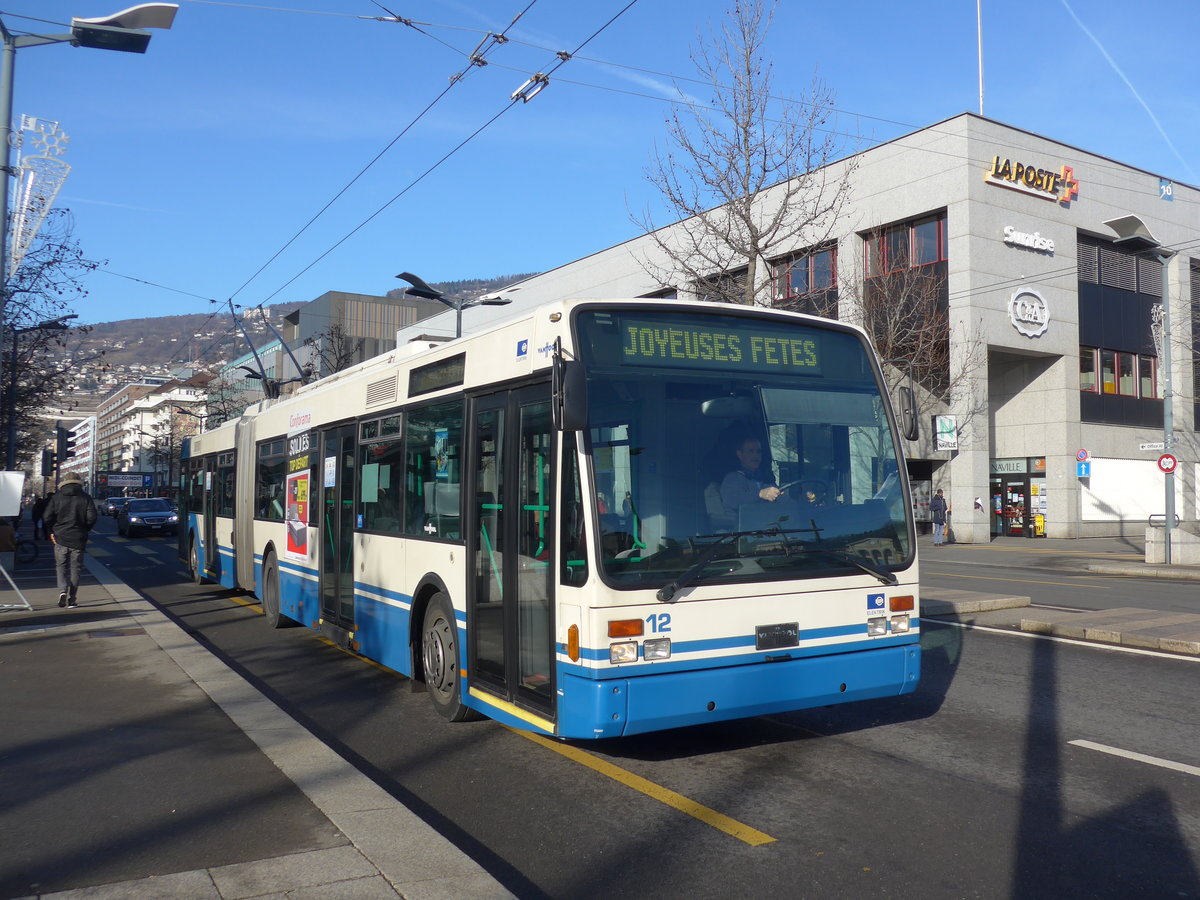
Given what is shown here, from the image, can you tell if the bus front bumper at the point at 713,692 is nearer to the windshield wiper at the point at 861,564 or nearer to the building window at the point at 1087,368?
the windshield wiper at the point at 861,564

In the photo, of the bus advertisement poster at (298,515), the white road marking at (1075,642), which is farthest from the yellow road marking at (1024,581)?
the bus advertisement poster at (298,515)

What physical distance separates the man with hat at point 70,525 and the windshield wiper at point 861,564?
35.1ft

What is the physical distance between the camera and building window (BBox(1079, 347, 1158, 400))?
37.7 metres

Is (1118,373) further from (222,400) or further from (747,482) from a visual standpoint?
(222,400)

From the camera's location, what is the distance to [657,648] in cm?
548

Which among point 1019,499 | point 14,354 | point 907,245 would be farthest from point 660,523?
point 1019,499

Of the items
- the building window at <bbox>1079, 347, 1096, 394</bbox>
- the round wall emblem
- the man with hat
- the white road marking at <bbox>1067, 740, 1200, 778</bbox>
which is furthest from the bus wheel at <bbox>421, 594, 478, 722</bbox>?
the building window at <bbox>1079, 347, 1096, 394</bbox>

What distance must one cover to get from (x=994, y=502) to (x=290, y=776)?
3697 centimetres

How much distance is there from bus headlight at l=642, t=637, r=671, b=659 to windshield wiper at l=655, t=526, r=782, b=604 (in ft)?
0.70

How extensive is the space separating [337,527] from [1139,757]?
6.92 m

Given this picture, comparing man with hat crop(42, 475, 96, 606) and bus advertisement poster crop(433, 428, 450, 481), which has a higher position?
bus advertisement poster crop(433, 428, 450, 481)

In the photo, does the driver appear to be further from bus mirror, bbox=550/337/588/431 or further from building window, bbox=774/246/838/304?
building window, bbox=774/246/838/304

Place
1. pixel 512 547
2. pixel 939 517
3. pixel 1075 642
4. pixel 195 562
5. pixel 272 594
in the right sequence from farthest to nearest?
pixel 939 517 < pixel 195 562 < pixel 272 594 < pixel 1075 642 < pixel 512 547

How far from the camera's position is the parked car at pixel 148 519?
38219mm
